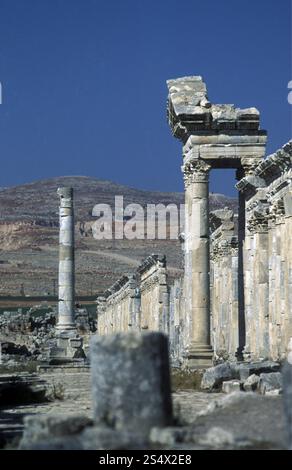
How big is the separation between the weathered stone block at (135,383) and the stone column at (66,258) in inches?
1201

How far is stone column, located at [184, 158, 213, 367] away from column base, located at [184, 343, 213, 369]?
0.53ft

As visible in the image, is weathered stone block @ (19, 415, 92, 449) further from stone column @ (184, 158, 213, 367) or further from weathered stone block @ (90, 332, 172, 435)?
stone column @ (184, 158, 213, 367)

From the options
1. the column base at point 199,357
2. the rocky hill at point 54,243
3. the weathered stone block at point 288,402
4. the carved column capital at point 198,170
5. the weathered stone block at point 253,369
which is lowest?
the weathered stone block at point 288,402

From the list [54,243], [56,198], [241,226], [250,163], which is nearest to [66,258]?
[241,226]

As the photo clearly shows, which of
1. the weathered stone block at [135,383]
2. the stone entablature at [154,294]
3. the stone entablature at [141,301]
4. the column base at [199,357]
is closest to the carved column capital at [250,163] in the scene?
the column base at [199,357]

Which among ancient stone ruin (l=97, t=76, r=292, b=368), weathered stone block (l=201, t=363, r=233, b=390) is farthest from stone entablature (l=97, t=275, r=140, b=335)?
weathered stone block (l=201, t=363, r=233, b=390)

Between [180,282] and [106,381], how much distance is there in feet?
95.9

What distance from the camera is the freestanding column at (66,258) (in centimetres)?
4069

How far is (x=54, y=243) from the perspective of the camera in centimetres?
14525

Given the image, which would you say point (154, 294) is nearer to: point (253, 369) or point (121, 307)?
point (121, 307)

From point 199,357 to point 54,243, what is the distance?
390 ft

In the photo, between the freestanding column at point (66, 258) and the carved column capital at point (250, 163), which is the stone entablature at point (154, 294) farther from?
the carved column capital at point (250, 163)
